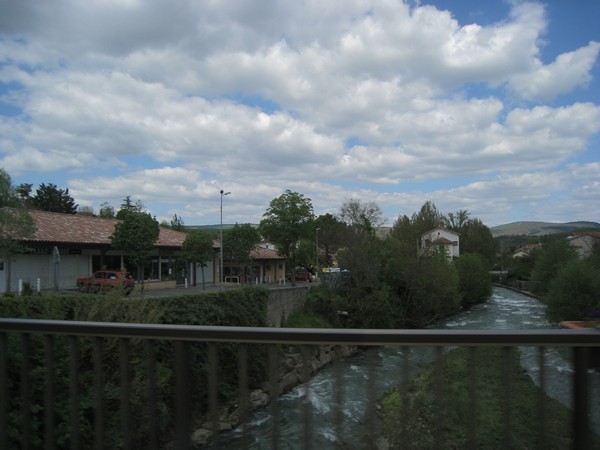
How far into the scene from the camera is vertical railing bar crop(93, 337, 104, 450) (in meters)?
2.60

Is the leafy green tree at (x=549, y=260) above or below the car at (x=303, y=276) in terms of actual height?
above

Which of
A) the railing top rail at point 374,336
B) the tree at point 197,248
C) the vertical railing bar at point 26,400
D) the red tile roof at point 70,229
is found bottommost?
the vertical railing bar at point 26,400

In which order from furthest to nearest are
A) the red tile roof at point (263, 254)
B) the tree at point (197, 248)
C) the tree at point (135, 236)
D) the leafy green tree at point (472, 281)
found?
the red tile roof at point (263, 254) < the leafy green tree at point (472, 281) < the tree at point (197, 248) < the tree at point (135, 236)

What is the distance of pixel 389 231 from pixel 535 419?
165 feet

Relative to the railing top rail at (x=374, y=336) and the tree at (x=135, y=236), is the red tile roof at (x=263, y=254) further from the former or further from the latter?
the railing top rail at (x=374, y=336)

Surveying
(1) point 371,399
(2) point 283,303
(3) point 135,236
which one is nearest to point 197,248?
(3) point 135,236

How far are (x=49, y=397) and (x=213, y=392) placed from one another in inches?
39.2

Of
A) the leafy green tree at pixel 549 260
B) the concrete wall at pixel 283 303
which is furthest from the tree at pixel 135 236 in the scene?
the leafy green tree at pixel 549 260

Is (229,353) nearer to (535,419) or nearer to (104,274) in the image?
(535,419)

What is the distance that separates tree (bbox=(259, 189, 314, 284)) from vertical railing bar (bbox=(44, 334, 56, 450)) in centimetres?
5115

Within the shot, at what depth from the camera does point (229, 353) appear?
95.0 inches

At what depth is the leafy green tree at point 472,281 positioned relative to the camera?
51344 mm

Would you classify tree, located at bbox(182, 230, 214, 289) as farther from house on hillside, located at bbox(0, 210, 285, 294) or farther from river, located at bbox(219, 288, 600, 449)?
river, located at bbox(219, 288, 600, 449)

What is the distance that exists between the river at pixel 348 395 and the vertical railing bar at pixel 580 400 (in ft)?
0.10
